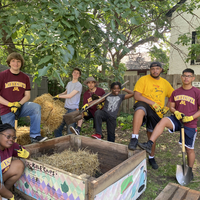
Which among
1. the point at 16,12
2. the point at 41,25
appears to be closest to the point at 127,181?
the point at 41,25

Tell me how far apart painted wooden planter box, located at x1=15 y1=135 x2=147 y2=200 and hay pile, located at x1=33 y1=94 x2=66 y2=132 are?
67 centimetres

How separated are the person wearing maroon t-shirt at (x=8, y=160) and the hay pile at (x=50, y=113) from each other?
1253 mm

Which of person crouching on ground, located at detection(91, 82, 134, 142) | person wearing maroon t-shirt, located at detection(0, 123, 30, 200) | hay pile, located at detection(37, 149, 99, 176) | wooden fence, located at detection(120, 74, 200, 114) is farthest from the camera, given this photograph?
wooden fence, located at detection(120, 74, 200, 114)

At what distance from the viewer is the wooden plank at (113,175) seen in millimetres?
1579

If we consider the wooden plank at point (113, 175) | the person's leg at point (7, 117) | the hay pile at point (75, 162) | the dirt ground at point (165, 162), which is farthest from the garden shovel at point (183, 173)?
the person's leg at point (7, 117)

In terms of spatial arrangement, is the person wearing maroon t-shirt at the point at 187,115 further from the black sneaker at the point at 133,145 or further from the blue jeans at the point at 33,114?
the blue jeans at the point at 33,114

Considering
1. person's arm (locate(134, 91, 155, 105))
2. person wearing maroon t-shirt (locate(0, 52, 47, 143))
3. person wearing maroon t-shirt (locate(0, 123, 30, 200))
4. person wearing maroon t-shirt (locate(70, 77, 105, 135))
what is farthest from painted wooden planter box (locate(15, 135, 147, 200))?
person wearing maroon t-shirt (locate(70, 77, 105, 135))

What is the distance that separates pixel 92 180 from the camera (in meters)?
1.62

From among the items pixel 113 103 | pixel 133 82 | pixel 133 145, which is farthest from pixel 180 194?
pixel 133 82

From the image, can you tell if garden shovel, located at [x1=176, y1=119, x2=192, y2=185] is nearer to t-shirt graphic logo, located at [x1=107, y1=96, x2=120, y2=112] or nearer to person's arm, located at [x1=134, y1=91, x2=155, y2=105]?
person's arm, located at [x1=134, y1=91, x2=155, y2=105]

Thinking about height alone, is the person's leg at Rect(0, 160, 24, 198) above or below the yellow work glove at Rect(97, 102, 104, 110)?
below

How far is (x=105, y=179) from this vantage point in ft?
5.55

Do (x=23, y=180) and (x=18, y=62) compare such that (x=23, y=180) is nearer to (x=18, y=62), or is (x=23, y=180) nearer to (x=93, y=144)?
(x=93, y=144)

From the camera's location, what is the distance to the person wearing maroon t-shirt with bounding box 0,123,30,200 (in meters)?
1.95
